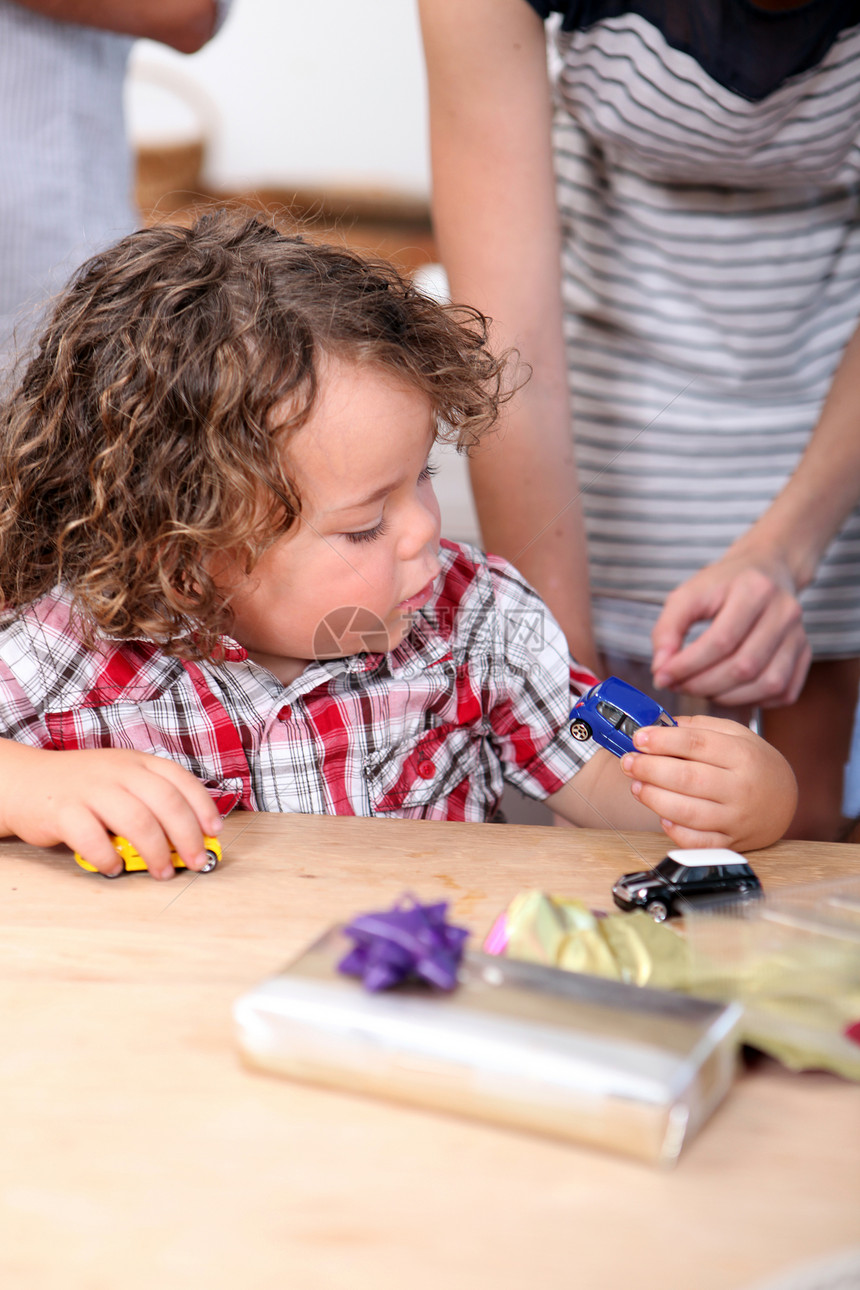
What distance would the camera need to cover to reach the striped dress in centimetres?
81

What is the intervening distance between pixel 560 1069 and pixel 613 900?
7.4 inches

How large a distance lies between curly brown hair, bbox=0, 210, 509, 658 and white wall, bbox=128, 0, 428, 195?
6.59 ft

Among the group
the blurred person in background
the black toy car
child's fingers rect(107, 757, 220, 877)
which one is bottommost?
child's fingers rect(107, 757, 220, 877)

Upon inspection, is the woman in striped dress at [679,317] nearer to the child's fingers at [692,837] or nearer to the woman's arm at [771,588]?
the woman's arm at [771,588]

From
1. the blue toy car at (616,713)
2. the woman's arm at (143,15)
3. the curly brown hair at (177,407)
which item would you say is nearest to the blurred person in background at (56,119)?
the woman's arm at (143,15)

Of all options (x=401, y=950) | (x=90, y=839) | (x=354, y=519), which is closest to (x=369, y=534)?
(x=354, y=519)

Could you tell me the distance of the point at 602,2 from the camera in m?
0.81

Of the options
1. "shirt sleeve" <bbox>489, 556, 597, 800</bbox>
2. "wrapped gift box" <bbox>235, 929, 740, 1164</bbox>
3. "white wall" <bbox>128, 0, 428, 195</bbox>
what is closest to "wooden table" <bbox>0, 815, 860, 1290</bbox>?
"wrapped gift box" <bbox>235, 929, 740, 1164</bbox>

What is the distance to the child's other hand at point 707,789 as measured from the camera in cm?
60

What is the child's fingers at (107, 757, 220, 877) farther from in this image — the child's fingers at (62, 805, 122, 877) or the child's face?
the child's face

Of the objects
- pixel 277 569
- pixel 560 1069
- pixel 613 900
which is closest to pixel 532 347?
pixel 277 569

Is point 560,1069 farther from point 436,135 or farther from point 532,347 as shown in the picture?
point 436,135

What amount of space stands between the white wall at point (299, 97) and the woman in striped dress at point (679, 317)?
1.77 m

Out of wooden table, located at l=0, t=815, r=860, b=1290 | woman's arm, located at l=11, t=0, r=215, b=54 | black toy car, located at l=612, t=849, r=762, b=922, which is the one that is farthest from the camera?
woman's arm, located at l=11, t=0, r=215, b=54
